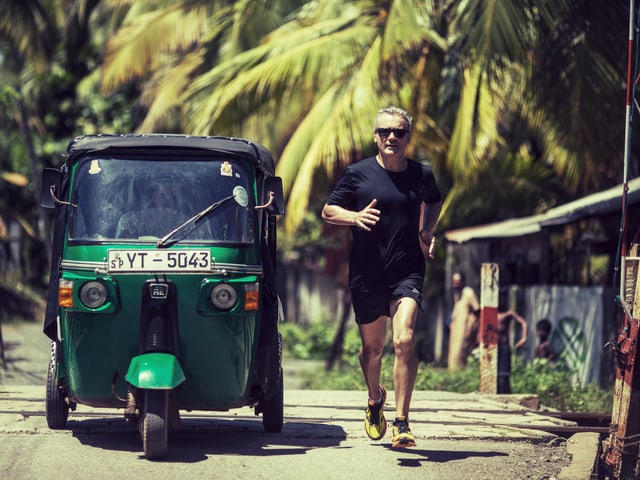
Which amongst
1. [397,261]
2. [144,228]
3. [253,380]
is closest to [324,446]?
[253,380]

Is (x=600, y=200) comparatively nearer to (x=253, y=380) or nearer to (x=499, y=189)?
(x=499, y=189)

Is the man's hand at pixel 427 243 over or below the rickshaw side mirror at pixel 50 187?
below

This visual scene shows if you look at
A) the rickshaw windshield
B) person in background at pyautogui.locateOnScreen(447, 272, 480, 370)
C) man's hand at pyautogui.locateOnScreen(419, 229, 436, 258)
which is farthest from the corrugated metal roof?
the rickshaw windshield

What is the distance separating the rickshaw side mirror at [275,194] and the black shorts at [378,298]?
28.0 inches

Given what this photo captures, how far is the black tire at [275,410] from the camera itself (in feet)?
27.4

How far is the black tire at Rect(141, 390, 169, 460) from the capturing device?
7.11 meters

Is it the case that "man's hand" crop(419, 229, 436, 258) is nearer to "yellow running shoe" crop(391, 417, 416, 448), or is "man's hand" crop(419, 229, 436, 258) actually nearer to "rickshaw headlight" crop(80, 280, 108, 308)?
"yellow running shoe" crop(391, 417, 416, 448)

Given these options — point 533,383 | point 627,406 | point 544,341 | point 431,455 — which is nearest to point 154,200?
point 431,455

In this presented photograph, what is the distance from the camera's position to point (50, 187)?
7.73 metres

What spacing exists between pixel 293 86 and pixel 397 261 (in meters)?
10.8

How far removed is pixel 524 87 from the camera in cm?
1666

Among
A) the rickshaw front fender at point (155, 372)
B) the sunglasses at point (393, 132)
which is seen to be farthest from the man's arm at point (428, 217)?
the rickshaw front fender at point (155, 372)

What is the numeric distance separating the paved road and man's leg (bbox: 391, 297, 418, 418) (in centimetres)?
37

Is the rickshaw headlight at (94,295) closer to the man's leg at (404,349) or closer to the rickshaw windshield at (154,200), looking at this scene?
the rickshaw windshield at (154,200)
